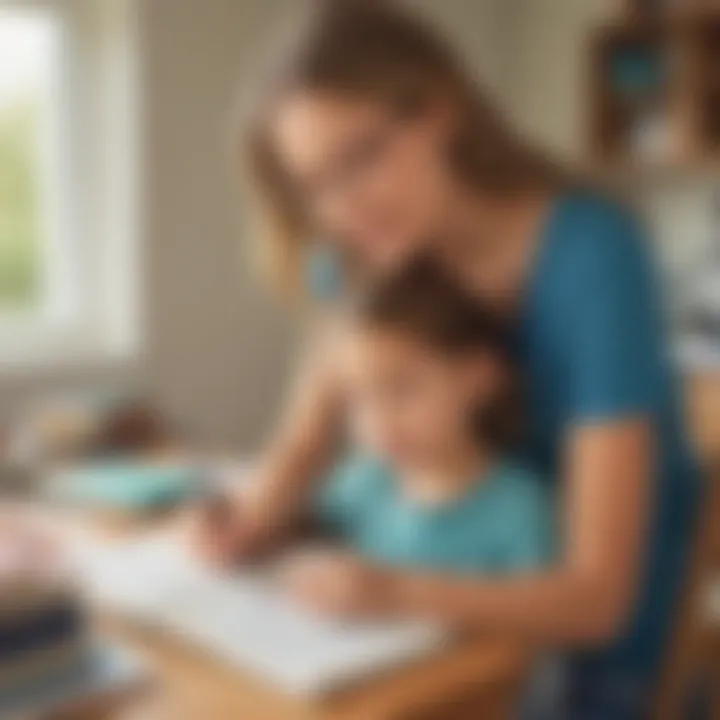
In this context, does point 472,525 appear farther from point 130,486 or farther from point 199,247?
point 199,247

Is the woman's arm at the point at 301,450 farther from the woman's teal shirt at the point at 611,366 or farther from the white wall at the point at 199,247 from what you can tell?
the white wall at the point at 199,247

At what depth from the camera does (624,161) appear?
2.46m

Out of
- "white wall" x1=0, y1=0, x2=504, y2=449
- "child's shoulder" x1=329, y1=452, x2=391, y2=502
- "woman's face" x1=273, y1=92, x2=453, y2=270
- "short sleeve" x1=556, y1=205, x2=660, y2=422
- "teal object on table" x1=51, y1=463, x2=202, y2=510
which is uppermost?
"white wall" x1=0, y1=0, x2=504, y2=449

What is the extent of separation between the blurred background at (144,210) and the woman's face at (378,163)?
1.05 m

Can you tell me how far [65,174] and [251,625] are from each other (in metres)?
1.32

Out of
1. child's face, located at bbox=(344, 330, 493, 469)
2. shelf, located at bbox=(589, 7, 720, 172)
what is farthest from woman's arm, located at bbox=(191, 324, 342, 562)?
shelf, located at bbox=(589, 7, 720, 172)

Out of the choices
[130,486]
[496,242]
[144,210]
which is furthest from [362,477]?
[144,210]

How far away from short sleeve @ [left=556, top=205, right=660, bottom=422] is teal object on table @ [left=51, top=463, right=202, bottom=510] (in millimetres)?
468

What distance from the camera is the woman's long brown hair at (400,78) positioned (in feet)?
2.95

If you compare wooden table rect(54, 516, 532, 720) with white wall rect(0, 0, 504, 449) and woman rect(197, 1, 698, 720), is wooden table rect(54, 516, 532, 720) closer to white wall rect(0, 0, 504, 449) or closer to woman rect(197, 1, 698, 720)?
woman rect(197, 1, 698, 720)

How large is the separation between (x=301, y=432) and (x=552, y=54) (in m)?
1.67

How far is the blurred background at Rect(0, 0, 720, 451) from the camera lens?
206 centimetres

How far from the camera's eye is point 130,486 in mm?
1228

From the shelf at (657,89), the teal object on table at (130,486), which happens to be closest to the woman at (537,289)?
the teal object on table at (130,486)
